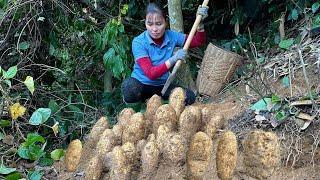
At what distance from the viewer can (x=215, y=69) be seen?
4.13 meters

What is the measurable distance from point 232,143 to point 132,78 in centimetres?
186

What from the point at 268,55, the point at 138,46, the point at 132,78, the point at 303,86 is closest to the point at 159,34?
the point at 138,46

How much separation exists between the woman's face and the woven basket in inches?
18.4

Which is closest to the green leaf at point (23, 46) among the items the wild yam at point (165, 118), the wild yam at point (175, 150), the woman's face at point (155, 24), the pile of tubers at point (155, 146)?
the woman's face at point (155, 24)

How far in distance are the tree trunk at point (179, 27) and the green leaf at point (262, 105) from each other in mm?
1489

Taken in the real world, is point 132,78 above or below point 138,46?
below

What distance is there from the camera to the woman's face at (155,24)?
393cm

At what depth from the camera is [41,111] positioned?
10.2 ft

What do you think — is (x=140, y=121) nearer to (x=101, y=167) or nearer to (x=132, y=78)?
(x=101, y=167)

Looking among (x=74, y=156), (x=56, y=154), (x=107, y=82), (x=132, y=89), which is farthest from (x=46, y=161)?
(x=107, y=82)

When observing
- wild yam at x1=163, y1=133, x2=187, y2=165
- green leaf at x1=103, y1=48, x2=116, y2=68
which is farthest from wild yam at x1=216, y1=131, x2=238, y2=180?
green leaf at x1=103, y1=48, x2=116, y2=68

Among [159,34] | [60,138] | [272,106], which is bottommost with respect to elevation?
[60,138]

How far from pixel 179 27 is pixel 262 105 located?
1699 millimetres

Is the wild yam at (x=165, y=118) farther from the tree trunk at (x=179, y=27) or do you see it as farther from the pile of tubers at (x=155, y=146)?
the tree trunk at (x=179, y=27)
